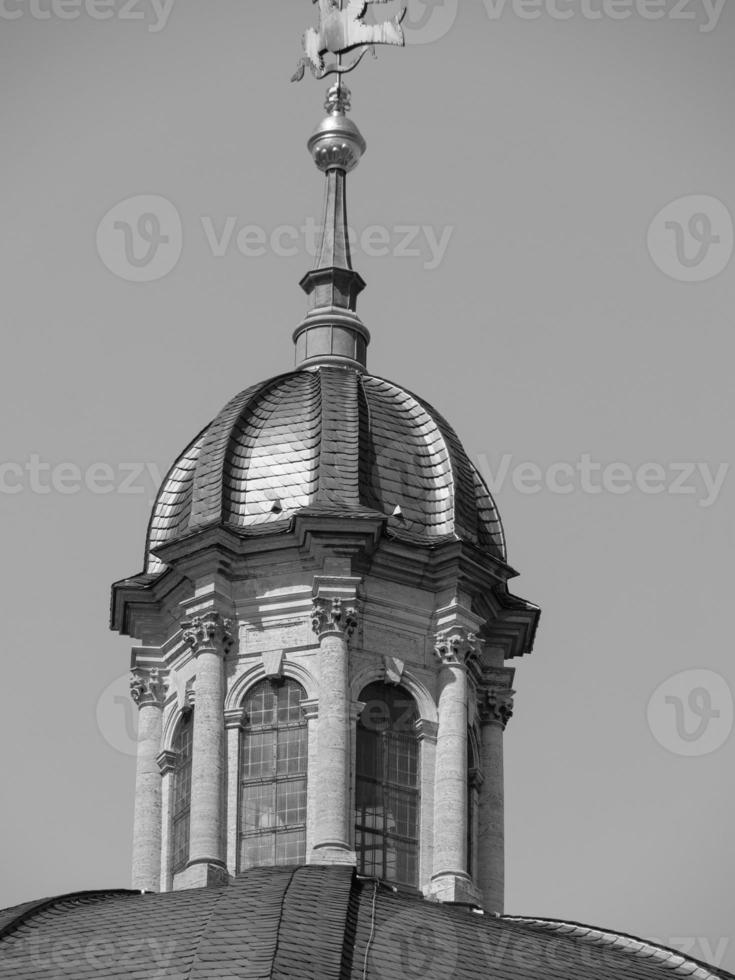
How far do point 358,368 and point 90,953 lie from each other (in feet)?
58.8

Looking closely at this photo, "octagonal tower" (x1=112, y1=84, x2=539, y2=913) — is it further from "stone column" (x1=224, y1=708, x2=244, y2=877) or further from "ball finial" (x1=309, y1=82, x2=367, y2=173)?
"ball finial" (x1=309, y1=82, x2=367, y2=173)

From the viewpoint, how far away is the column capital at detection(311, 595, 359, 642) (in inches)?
2532

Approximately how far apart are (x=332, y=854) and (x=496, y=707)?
6627 mm

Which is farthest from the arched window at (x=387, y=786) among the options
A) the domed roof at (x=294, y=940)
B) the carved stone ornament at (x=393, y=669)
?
the domed roof at (x=294, y=940)

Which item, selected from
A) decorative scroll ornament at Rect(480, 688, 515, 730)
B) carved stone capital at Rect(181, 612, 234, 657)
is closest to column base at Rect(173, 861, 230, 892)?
carved stone capital at Rect(181, 612, 234, 657)

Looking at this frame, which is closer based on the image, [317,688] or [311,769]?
[311,769]

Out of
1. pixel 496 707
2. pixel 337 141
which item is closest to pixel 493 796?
pixel 496 707

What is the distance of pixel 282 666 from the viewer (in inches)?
2547

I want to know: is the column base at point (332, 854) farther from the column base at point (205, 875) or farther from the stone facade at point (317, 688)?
the column base at point (205, 875)

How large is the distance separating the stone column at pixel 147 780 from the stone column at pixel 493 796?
5.93 meters

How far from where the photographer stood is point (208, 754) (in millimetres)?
63812

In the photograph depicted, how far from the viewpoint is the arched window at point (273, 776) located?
207 feet

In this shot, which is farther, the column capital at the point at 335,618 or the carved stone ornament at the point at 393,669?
the carved stone ornament at the point at 393,669

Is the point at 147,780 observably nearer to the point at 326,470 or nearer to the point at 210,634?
the point at 210,634
